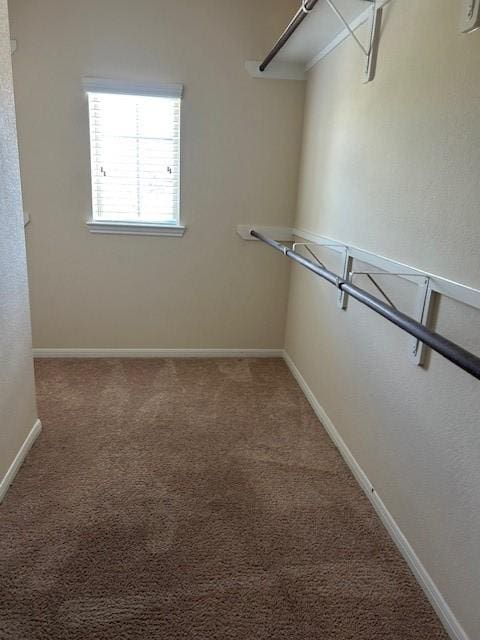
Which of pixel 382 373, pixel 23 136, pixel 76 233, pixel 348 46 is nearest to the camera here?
pixel 382 373

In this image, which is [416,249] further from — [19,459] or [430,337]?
[19,459]

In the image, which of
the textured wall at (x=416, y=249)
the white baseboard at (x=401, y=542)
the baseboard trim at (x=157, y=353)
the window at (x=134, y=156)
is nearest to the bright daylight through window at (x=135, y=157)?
the window at (x=134, y=156)

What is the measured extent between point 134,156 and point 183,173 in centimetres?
35

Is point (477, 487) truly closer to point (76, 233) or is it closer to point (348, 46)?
point (348, 46)

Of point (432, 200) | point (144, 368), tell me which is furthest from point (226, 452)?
point (432, 200)

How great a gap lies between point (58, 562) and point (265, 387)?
5.84 ft

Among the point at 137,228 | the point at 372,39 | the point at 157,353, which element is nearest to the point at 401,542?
the point at 372,39

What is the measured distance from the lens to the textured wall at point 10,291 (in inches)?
75.4

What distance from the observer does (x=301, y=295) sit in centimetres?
328

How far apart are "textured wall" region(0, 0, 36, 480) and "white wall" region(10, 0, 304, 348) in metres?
1.15

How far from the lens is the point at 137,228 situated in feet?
10.9

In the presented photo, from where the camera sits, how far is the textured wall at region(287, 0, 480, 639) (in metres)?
1.41

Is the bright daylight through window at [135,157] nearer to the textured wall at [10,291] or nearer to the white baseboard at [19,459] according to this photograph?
the textured wall at [10,291]

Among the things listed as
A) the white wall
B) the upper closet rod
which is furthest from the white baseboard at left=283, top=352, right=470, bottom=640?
the upper closet rod
